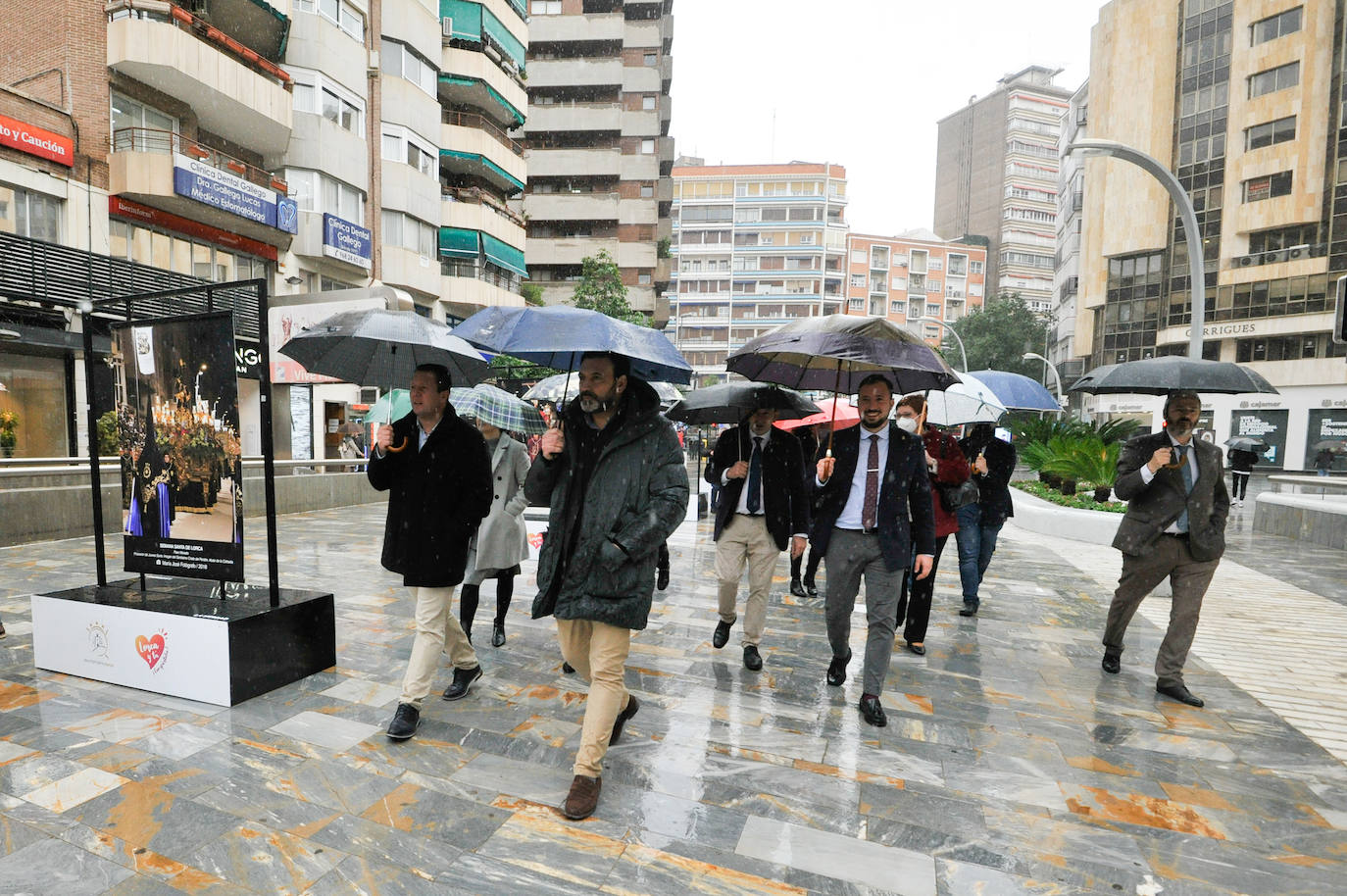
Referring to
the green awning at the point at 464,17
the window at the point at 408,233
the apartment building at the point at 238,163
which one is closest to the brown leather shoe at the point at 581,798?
the apartment building at the point at 238,163

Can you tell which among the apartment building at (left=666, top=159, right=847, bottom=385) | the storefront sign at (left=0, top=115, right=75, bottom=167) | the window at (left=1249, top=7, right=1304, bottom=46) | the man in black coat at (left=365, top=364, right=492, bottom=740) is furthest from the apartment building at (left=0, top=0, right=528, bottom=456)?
the apartment building at (left=666, top=159, right=847, bottom=385)

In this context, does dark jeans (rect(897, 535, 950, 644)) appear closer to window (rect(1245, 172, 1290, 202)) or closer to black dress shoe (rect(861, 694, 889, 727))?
black dress shoe (rect(861, 694, 889, 727))

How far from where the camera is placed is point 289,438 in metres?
23.4

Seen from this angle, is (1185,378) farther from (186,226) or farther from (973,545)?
(186,226)

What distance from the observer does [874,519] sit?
13.8 feet

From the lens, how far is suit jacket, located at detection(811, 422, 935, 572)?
4.15 metres

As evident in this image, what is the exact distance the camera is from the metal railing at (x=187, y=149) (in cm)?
1691

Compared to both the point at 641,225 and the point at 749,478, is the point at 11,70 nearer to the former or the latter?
the point at 749,478

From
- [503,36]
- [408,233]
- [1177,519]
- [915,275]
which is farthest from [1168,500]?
[915,275]

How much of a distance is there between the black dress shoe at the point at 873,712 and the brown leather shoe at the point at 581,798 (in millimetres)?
1754

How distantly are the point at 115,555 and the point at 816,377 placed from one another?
27.0 ft

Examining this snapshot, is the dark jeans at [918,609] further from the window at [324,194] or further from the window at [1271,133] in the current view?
the window at [1271,133]

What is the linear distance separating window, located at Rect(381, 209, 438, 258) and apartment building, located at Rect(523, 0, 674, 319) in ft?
59.2

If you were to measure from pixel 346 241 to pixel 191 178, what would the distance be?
5575mm
